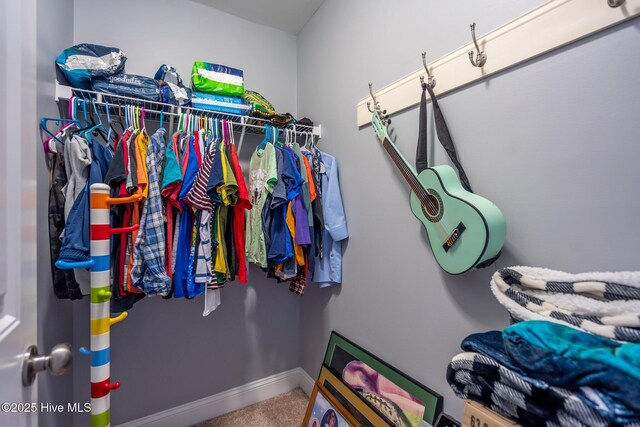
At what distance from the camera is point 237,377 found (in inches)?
71.3

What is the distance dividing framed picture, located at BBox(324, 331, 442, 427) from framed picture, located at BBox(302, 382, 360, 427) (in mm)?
113

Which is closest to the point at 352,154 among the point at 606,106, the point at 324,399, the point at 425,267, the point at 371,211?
the point at 371,211

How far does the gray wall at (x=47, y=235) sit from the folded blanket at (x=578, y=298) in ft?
4.89

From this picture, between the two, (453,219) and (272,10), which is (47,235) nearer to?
(453,219)

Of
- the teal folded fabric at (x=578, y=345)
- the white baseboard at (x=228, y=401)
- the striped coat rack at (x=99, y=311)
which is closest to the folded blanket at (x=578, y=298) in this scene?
the teal folded fabric at (x=578, y=345)

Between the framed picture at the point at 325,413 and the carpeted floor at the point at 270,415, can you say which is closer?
the framed picture at the point at 325,413

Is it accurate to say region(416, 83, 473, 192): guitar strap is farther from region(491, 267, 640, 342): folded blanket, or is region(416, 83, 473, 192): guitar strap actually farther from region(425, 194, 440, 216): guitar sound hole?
region(491, 267, 640, 342): folded blanket

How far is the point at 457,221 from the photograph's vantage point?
90cm

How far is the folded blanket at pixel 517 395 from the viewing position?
18.2 inches

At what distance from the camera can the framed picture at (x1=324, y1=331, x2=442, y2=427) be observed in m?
1.09

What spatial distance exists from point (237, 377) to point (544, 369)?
5.96 ft

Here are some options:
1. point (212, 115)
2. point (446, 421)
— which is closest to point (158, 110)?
point (212, 115)

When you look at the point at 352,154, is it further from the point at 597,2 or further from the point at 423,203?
the point at 597,2

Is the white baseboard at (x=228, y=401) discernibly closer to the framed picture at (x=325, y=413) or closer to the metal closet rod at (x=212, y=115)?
the framed picture at (x=325, y=413)
